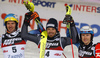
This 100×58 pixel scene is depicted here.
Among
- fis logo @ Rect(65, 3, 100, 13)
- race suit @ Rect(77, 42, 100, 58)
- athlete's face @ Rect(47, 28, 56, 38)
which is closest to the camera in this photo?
race suit @ Rect(77, 42, 100, 58)

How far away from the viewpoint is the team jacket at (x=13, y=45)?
5801 millimetres

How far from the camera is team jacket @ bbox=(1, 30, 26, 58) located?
19.0ft

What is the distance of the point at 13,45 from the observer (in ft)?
19.1

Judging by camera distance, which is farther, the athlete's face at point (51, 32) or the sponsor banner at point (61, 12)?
the sponsor banner at point (61, 12)

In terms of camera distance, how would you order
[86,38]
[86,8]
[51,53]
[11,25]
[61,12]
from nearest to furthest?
1. [86,38]
2. [51,53]
3. [11,25]
4. [86,8]
5. [61,12]

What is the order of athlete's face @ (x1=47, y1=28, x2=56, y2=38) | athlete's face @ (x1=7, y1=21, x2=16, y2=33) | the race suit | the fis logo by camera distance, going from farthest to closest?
the fis logo, athlete's face @ (x1=7, y1=21, x2=16, y2=33), athlete's face @ (x1=47, y1=28, x2=56, y2=38), the race suit

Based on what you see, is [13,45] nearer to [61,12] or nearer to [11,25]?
[11,25]

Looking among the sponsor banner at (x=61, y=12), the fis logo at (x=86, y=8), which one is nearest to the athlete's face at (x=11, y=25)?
the sponsor banner at (x=61, y=12)

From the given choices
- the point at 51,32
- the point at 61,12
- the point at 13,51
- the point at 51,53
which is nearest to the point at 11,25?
the point at 13,51

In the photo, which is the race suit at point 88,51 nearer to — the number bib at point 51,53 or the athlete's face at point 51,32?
the number bib at point 51,53

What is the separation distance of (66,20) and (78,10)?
3.13m

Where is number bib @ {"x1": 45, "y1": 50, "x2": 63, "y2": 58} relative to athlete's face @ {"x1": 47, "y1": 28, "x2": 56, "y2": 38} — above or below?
below

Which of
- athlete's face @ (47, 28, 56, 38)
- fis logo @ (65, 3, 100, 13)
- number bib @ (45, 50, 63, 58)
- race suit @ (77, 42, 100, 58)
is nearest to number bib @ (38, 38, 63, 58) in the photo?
number bib @ (45, 50, 63, 58)

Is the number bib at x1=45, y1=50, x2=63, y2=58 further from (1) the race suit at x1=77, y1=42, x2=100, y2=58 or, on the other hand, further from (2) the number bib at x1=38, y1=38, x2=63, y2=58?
(1) the race suit at x1=77, y1=42, x2=100, y2=58
